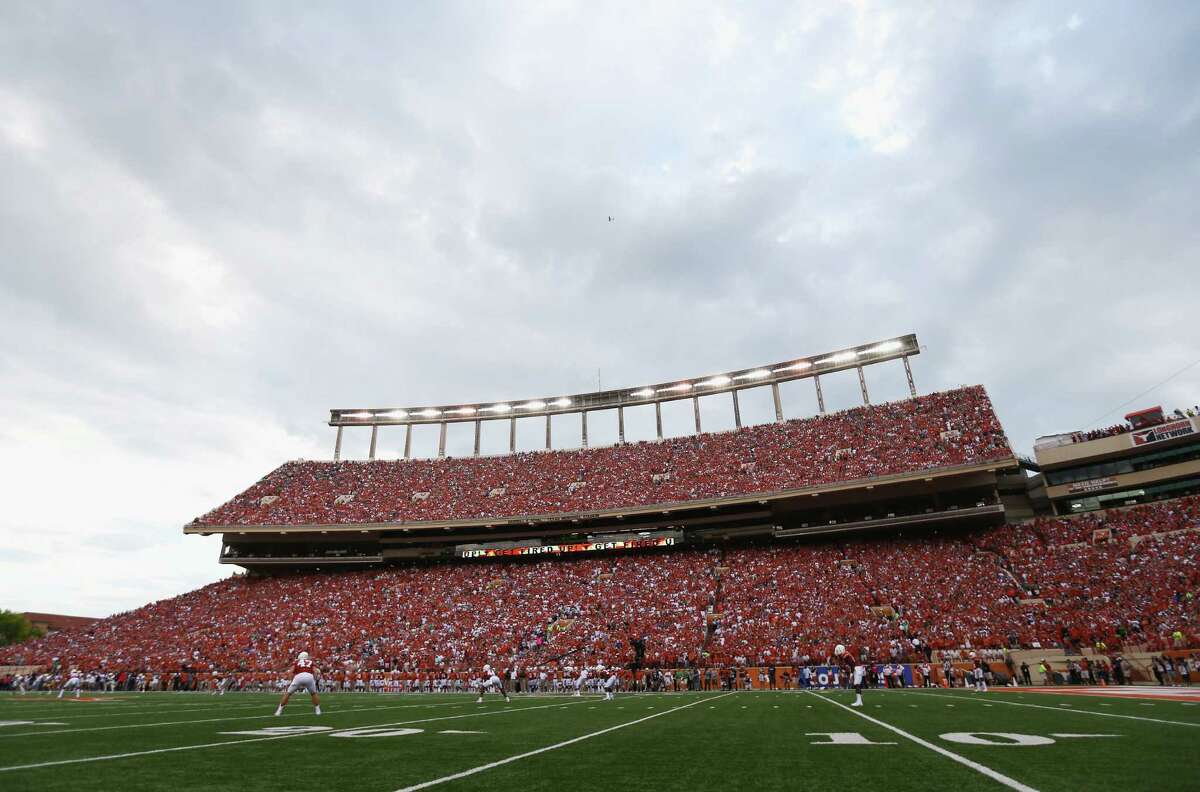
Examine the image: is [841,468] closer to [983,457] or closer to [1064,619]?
A: [983,457]

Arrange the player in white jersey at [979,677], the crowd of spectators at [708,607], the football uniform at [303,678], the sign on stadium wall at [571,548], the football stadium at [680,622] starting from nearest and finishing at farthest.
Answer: the football stadium at [680,622], the football uniform at [303,678], the player in white jersey at [979,677], the crowd of spectators at [708,607], the sign on stadium wall at [571,548]

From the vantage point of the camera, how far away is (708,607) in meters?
34.2

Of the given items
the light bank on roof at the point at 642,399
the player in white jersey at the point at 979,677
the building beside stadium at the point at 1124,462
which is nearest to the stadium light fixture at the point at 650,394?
the light bank on roof at the point at 642,399

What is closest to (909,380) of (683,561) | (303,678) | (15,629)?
(683,561)

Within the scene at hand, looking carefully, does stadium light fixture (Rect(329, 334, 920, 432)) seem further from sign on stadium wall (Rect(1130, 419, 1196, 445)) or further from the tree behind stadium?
the tree behind stadium

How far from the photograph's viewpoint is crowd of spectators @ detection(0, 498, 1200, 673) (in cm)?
2748

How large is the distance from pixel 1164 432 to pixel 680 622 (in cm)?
2728

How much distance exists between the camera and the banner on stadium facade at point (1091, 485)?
3541 centimetres

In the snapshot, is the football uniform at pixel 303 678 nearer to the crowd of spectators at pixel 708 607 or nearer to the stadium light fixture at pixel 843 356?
the crowd of spectators at pixel 708 607

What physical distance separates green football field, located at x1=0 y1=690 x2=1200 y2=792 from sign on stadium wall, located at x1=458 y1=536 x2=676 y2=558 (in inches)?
1193

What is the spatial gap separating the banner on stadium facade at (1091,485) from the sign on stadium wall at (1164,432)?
2.40m

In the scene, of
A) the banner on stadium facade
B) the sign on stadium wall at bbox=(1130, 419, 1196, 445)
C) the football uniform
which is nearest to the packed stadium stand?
the banner on stadium facade

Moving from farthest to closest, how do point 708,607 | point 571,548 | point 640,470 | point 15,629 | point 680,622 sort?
point 15,629 → point 640,470 → point 571,548 → point 708,607 → point 680,622

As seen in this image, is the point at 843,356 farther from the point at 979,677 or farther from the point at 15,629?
the point at 15,629
